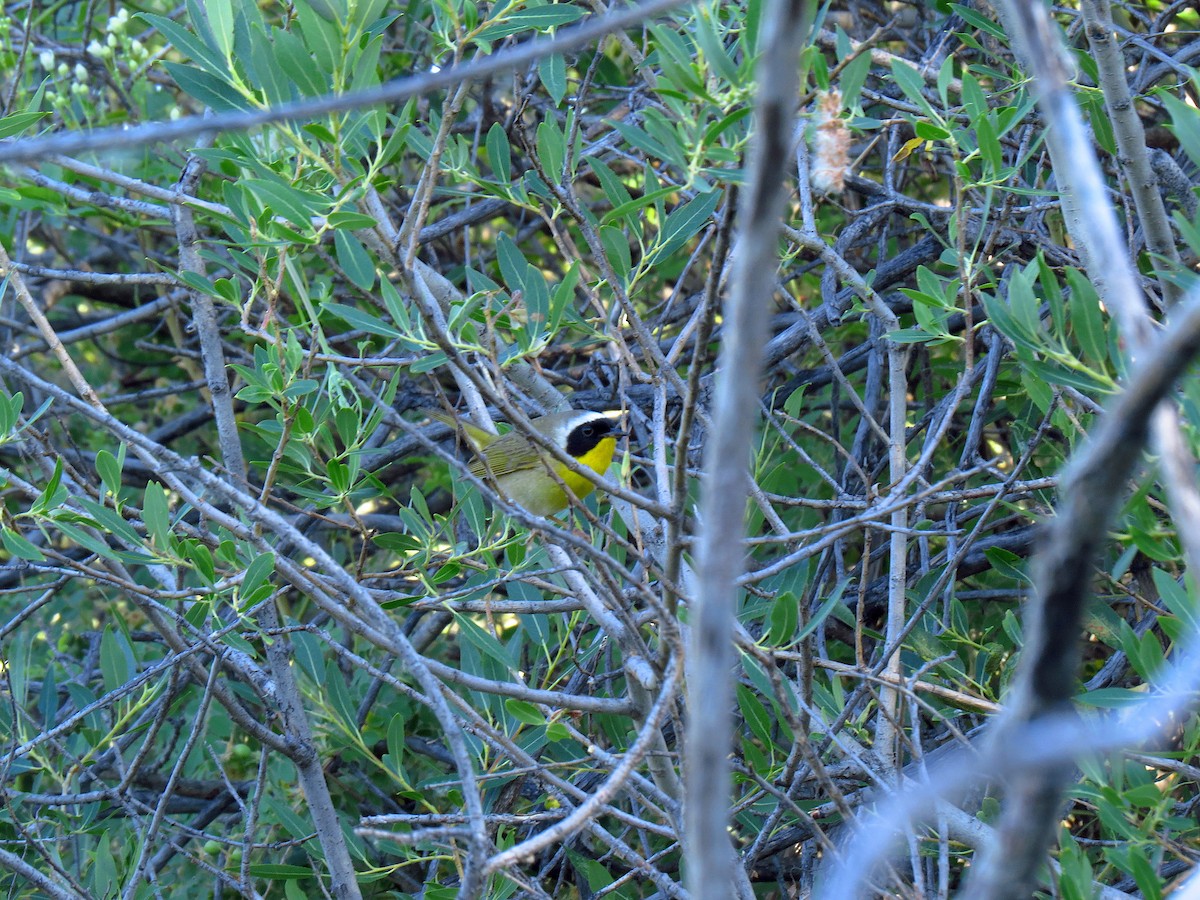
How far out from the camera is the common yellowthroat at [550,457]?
13.3 feet

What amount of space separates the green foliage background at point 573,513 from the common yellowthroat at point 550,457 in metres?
0.18

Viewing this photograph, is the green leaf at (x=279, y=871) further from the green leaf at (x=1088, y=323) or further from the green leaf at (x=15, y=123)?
the green leaf at (x=1088, y=323)

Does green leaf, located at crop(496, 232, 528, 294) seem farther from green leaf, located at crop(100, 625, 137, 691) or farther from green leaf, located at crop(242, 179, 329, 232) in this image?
green leaf, located at crop(100, 625, 137, 691)

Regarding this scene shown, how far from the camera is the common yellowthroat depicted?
4.04 metres

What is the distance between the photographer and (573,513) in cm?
280

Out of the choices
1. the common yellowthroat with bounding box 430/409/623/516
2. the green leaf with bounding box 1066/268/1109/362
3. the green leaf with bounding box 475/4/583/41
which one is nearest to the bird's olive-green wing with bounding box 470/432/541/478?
the common yellowthroat with bounding box 430/409/623/516

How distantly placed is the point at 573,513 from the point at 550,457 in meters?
1.06

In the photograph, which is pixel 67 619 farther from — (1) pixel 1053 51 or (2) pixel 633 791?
(1) pixel 1053 51

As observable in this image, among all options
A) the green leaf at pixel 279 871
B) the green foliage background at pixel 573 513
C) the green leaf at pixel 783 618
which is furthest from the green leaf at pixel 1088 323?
the green leaf at pixel 279 871

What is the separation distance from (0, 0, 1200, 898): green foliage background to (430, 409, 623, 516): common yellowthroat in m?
0.18

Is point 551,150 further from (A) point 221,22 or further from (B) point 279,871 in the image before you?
(B) point 279,871

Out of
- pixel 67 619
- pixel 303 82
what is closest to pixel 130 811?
pixel 303 82

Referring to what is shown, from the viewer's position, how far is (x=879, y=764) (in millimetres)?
2332

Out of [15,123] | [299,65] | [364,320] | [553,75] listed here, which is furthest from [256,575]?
[553,75]
